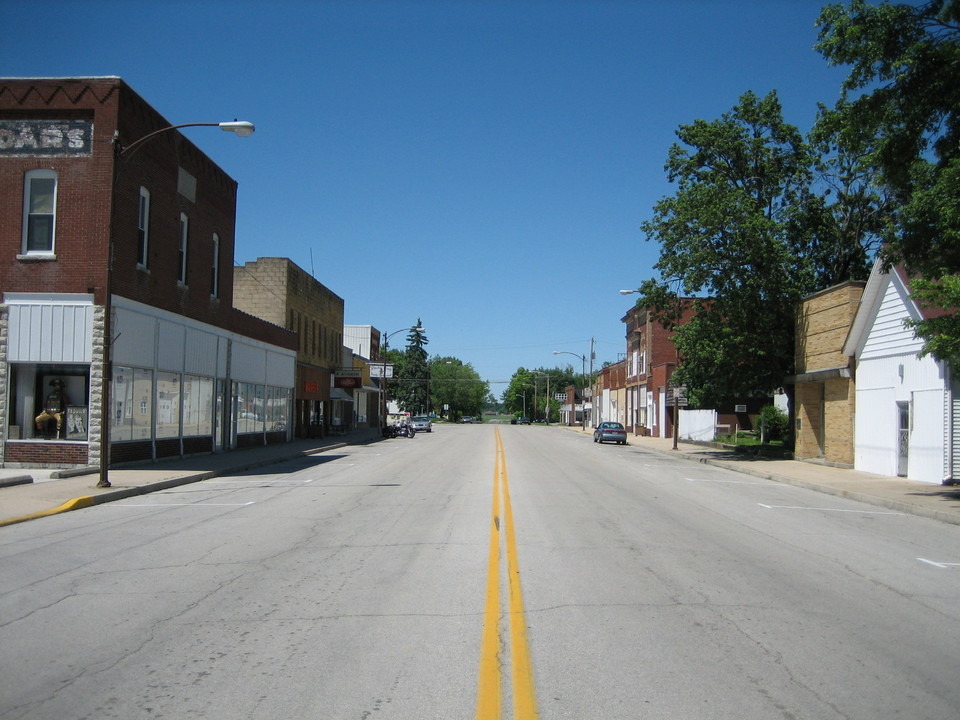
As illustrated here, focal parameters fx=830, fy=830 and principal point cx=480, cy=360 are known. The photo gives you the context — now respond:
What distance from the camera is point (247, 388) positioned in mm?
35375

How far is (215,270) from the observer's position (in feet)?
102

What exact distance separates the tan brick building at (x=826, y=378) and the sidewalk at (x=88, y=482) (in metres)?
19.5

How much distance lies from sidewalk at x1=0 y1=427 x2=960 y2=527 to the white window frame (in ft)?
19.0

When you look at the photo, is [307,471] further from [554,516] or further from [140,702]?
[140,702]

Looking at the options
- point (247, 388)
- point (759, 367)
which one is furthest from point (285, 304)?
point (759, 367)

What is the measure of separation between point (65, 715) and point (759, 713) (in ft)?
14.0

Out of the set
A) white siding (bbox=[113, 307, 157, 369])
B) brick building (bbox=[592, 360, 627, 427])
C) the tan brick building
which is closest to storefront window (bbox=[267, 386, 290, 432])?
white siding (bbox=[113, 307, 157, 369])

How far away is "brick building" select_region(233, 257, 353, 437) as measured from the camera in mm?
45469

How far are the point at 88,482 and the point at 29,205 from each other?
821cm

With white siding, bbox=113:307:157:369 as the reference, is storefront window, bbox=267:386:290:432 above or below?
below

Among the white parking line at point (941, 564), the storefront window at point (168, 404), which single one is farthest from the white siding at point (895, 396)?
the storefront window at point (168, 404)

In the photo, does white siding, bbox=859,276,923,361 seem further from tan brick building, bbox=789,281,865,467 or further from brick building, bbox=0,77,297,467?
brick building, bbox=0,77,297,467

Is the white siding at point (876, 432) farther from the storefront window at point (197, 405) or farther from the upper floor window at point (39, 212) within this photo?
the upper floor window at point (39, 212)

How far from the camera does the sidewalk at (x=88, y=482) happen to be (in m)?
14.9
